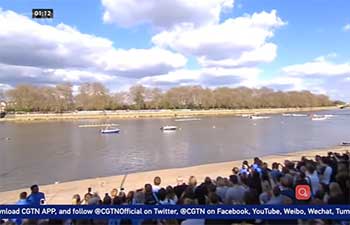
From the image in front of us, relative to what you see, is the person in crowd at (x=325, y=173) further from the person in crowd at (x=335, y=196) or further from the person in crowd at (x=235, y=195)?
the person in crowd at (x=235, y=195)

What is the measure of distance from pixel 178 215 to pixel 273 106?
478 feet

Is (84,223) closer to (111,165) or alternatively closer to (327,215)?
(327,215)

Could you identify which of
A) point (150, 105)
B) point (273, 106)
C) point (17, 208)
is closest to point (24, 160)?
point (17, 208)

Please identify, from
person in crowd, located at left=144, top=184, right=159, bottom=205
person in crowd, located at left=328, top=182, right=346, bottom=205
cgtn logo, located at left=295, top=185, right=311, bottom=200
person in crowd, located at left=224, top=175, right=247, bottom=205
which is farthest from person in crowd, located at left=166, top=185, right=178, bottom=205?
person in crowd, located at left=328, top=182, right=346, bottom=205

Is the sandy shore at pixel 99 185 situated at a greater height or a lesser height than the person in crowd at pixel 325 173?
lesser

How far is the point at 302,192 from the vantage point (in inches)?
218

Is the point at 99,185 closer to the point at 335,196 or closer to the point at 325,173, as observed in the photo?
the point at 325,173

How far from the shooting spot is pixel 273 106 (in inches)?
5753

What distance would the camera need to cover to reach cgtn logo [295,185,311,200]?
17.8ft

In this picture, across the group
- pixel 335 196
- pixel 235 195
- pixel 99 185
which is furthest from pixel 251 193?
pixel 99 185

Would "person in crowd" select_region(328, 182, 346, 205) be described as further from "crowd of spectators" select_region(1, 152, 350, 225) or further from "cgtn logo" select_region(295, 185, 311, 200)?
"cgtn logo" select_region(295, 185, 311, 200)

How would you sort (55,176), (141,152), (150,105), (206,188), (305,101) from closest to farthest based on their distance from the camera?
(206,188), (55,176), (141,152), (150,105), (305,101)

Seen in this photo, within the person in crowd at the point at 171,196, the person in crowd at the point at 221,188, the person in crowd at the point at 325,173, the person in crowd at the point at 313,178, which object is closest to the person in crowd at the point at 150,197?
the person in crowd at the point at 171,196

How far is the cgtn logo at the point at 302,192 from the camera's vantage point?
5426mm
